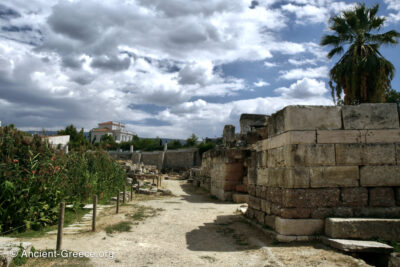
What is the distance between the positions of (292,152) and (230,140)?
1229 cm

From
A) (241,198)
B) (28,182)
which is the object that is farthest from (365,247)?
(241,198)

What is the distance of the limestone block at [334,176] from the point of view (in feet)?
18.5

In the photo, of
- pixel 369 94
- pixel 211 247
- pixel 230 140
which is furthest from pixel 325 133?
pixel 230 140

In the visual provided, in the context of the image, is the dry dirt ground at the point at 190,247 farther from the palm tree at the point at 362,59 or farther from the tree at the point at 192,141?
the tree at the point at 192,141

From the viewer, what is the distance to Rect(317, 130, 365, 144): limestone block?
18.7ft

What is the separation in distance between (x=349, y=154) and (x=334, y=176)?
1.72ft

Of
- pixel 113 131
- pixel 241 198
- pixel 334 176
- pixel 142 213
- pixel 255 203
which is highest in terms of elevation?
pixel 113 131

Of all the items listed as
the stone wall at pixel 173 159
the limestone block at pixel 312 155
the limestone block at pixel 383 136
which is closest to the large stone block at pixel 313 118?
the limestone block at pixel 312 155

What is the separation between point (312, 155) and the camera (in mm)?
5668

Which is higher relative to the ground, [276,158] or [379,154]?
[379,154]

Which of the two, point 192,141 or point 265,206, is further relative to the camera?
point 192,141

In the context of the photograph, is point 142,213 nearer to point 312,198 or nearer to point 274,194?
point 274,194

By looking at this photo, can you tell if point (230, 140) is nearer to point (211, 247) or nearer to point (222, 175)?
point (222, 175)

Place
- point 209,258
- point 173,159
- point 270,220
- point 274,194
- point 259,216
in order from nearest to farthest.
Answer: point 209,258 → point 274,194 → point 270,220 → point 259,216 → point 173,159
